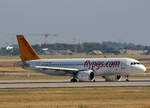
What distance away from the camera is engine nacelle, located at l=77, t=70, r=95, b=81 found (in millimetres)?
71188

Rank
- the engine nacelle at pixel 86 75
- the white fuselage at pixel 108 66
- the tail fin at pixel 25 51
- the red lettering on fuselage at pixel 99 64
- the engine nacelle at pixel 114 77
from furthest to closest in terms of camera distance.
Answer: the tail fin at pixel 25 51 < the engine nacelle at pixel 114 77 < the red lettering on fuselage at pixel 99 64 < the white fuselage at pixel 108 66 < the engine nacelle at pixel 86 75

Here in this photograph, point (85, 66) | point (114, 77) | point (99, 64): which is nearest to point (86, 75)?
point (85, 66)

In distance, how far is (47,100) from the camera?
43531mm

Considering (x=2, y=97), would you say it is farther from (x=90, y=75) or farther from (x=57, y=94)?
(x=90, y=75)

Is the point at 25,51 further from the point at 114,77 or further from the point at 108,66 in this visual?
the point at 114,77

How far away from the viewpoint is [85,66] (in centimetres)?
7369

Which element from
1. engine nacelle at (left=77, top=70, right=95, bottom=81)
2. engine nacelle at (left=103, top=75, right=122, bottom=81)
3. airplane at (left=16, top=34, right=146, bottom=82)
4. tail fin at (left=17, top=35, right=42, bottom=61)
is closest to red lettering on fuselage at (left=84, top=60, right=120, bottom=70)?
airplane at (left=16, top=34, right=146, bottom=82)

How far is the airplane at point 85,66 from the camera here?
71688 millimetres

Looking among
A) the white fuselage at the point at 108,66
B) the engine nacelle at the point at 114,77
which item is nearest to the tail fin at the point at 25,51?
the white fuselage at the point at 108,66

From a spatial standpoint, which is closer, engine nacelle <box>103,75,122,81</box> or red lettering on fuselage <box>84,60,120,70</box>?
red lettering on fuselage <box>84,60,120,70</box>

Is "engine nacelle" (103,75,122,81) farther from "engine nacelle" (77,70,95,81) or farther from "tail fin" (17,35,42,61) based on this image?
"tail fin" (17,35,42,61)

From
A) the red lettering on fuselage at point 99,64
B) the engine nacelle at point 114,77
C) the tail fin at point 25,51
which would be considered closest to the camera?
the red lettering on fuselage at point 99,64

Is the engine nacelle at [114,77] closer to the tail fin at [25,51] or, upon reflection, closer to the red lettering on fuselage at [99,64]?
the red lettering on fuselage at [99,64]

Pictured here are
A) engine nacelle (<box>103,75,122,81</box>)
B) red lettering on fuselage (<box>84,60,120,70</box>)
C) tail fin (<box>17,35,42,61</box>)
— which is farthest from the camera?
tail fin (<box>17,35,42,61</box>)
